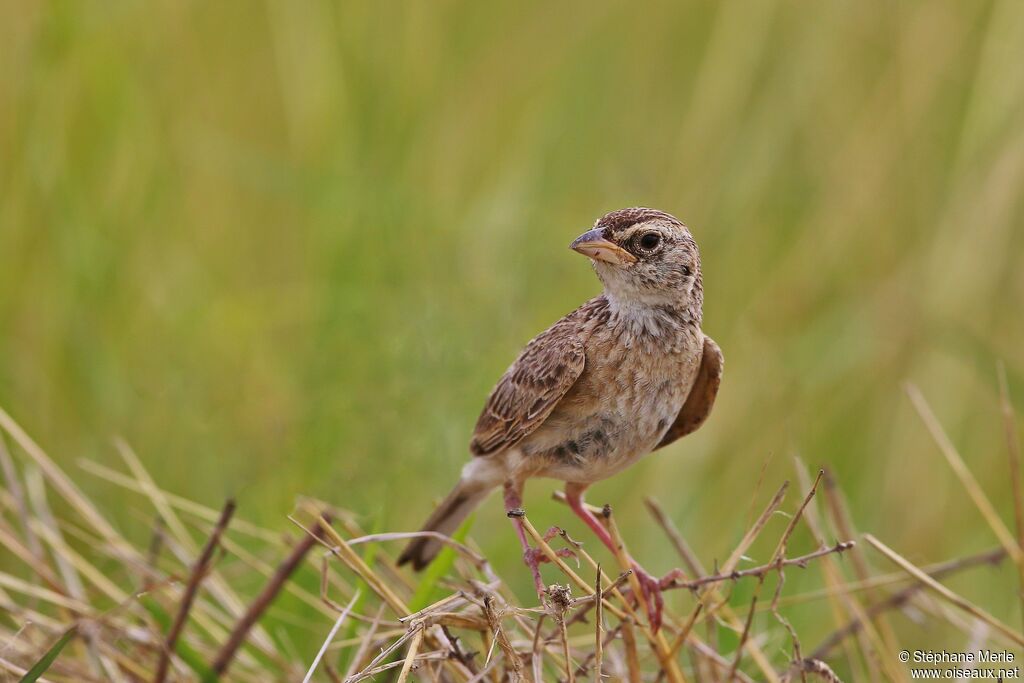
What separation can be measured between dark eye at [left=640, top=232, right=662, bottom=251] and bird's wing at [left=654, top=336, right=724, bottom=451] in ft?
1.06

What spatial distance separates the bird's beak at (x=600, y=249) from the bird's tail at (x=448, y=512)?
0.79 m

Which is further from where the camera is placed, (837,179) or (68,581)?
(837,179)

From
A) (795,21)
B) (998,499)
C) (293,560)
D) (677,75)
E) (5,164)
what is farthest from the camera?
(677,75)

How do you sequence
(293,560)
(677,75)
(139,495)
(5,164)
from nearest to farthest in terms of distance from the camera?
1. (293,560)
2. (139,495)
3. (5,164)
4. (677,75)

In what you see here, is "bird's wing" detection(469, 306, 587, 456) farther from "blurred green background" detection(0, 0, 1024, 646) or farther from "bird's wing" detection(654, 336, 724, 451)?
"blurred green background" detection(0, 0, 1024, 646)

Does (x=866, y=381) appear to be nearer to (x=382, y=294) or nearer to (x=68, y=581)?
(x=382, y=294)

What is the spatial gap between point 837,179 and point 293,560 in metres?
4.37

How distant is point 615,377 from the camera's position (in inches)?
141

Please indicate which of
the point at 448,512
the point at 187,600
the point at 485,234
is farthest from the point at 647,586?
the point at 485,234

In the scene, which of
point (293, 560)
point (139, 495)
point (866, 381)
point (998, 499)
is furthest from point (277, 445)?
point (998, 499)

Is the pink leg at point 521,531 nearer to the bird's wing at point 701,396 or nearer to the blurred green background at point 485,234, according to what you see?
the bird's wing at point 701,396

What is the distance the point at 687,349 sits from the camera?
3.62 metres

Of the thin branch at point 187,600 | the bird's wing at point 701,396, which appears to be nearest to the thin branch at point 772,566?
the bird's wing at point 701,396

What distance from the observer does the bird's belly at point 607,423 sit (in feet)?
11.5
